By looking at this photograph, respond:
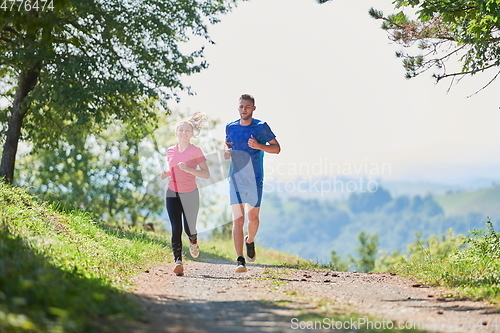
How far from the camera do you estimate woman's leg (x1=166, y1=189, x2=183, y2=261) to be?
900 cm

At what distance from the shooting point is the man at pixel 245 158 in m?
8.74

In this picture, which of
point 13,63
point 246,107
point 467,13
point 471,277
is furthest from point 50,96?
point 471,277

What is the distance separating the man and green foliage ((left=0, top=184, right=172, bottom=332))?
75.1 inches

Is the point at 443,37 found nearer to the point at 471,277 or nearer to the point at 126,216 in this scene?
the point at 471,277

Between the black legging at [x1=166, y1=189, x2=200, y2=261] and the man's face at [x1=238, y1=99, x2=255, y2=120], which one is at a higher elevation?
the man's face at [x1=238, y1=99, x2=255, y2=120]

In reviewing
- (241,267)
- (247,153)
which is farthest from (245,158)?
(241,267)

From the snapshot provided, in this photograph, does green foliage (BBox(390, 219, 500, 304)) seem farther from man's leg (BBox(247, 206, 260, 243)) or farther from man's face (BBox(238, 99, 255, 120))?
man's face (BBox(238, 99, 255, 120))

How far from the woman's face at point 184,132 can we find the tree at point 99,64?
8607 mm

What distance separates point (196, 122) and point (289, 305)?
4132mm

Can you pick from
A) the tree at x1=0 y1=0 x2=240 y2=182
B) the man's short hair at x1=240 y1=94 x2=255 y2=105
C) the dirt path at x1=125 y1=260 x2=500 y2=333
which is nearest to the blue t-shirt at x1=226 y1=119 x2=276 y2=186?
the man's short hair at x1=240 y1=94 x2=255 y2=105

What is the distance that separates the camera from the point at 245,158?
875 centimetres

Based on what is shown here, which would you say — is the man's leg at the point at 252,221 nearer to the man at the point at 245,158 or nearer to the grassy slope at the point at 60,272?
the man at the point at 245,158

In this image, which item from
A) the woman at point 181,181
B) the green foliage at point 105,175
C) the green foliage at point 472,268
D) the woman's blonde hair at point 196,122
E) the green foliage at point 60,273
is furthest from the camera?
the green foliage at point 105,175

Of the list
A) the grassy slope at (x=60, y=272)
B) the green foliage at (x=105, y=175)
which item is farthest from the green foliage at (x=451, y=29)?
the green foliage at (x=105, y=175)
